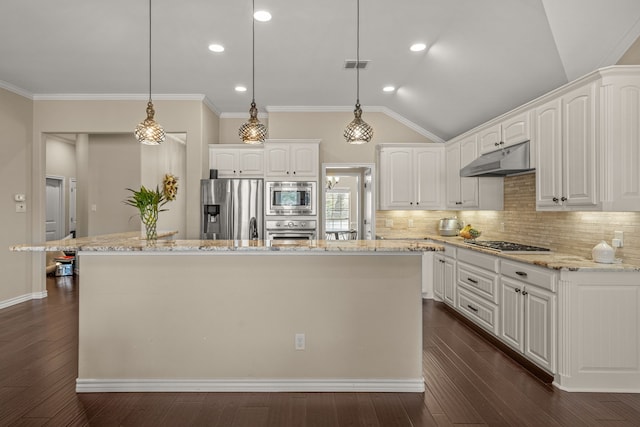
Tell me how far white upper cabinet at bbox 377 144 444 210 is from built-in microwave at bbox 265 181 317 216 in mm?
1210

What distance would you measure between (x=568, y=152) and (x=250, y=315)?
9.16 feet

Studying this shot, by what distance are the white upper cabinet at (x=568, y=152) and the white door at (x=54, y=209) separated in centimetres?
871

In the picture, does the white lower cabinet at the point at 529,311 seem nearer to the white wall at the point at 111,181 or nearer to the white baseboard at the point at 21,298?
the white baseboard at the point at 21,298

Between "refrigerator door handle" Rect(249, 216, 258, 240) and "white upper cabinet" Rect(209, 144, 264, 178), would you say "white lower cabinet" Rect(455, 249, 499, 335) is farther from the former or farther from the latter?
"white upper cabinet" Rect(209, 144, 264, 178)

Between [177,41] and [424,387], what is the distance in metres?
3.78

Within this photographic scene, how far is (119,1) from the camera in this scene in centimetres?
302

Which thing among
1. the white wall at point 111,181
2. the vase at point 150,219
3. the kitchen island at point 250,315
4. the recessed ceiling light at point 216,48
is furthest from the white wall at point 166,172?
the kitchen island at point 250,315

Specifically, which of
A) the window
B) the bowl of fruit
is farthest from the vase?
the window

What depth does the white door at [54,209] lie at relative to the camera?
25.6 ft

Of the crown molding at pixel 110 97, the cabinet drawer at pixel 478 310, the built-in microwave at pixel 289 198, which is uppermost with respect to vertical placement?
the crown molding at pixel 110 97

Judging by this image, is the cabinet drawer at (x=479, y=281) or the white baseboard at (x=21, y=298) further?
the white baseboard at (x=21, y=298)

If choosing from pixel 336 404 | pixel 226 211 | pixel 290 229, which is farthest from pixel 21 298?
pixel 336 404

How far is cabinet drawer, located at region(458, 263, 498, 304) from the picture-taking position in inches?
141

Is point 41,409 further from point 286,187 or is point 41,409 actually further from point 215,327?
point 286,187
